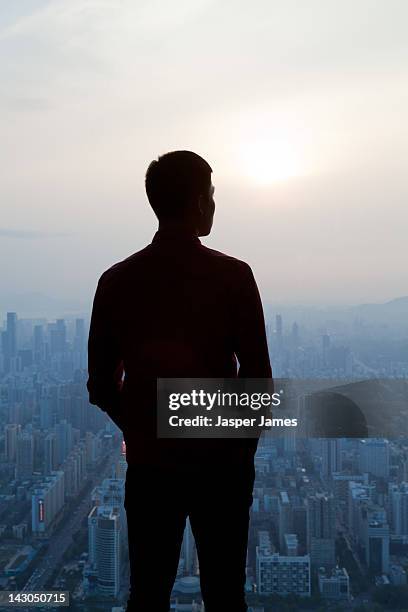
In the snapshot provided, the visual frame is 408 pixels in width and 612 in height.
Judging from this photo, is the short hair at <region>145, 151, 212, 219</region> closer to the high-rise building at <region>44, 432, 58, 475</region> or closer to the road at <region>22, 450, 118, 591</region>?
the road at <region>22, 450, 118, 591</region>

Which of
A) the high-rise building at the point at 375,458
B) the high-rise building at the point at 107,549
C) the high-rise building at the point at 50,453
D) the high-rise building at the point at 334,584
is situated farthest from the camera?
the high-rise building at the point at 50,453

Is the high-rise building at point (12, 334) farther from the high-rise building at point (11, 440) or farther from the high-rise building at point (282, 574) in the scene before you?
the high-rise building at point (282, 574)

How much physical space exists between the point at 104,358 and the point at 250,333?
26 centimetres

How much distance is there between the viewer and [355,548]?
2514 millimetres

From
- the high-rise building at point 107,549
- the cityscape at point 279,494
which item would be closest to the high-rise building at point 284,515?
the cityscape at point 279,494

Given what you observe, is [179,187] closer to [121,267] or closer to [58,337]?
[121,267]

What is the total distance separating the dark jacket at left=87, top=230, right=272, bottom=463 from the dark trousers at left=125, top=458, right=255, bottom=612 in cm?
3

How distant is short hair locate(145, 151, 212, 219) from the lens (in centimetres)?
109

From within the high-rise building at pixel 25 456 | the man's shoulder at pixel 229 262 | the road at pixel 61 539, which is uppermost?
the man's shoulder at pixel 229 262

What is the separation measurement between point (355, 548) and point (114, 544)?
900 millimetres

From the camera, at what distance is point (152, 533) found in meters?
1.07

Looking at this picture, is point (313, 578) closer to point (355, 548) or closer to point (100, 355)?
point (355, 548)

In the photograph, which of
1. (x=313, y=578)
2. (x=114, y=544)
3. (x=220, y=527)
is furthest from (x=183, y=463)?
(x=313, y=578)

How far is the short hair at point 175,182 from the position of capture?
1.09 m
